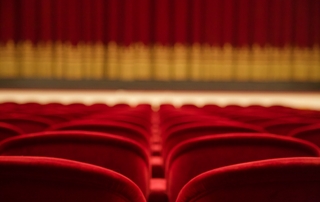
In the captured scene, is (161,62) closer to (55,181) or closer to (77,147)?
(77,147)

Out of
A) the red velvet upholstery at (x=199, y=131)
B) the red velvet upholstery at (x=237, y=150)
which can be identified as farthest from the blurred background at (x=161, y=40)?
the red velvet upholstery at (x=237, y=150)

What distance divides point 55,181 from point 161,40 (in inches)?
405

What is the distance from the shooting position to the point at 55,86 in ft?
33.3

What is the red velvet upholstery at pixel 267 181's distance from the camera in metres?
0.78

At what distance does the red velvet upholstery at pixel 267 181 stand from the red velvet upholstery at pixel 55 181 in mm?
177

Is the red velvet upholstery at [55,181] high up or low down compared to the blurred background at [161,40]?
down

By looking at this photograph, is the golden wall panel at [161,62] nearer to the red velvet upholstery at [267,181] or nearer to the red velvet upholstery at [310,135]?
the red velvet upholstery at [310,135]

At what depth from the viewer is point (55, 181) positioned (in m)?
0.79

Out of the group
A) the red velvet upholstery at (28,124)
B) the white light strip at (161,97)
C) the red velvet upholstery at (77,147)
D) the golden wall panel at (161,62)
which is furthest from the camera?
the golden wall panel at (161,62)

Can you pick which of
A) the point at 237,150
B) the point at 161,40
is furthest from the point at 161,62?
the point at 237,150

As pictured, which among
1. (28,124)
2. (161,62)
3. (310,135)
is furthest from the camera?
(161,62)

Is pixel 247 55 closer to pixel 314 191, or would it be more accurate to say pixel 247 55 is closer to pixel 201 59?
pixel 201 59

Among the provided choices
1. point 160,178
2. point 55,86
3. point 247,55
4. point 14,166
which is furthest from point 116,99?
point 14,166

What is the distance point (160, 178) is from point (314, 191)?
1542 mm
